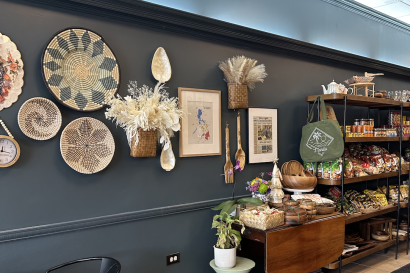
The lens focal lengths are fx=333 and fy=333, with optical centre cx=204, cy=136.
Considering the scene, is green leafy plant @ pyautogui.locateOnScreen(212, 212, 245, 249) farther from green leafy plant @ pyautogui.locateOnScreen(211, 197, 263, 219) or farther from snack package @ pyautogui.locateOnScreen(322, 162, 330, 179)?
snack package @ pyautogui.locateOnScreen(322, 162, 330, 179)

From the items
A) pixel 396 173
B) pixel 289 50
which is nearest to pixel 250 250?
pixel 289 50

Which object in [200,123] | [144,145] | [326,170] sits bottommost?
[326,170]

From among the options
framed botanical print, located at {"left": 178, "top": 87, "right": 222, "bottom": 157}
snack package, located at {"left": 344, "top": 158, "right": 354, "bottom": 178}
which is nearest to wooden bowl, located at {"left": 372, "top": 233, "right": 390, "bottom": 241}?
snack package, located at {"left": 344, "top": 158, "right": 354, "bottom": 178}

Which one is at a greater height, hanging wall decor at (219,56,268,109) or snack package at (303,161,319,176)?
hanging wall decor at (219,56,268,109)

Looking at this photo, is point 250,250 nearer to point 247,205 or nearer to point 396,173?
point 247,205

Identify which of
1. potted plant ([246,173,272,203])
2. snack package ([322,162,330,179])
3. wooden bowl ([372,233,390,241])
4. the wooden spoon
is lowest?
wooden bowl ([372,233,390,241])

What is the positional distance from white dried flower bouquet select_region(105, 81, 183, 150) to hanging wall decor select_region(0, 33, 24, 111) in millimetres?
552

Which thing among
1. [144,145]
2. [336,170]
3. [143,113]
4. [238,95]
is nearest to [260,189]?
[238,95]

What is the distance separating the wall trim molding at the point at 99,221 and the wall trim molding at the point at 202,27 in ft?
4.62

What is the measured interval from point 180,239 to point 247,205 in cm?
62

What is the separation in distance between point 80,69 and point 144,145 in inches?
26.3

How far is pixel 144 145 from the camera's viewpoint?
2346mm

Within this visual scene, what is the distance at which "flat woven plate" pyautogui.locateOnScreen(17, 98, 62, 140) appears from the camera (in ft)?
6.68

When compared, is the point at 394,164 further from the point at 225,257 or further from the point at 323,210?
the point at 225,257
